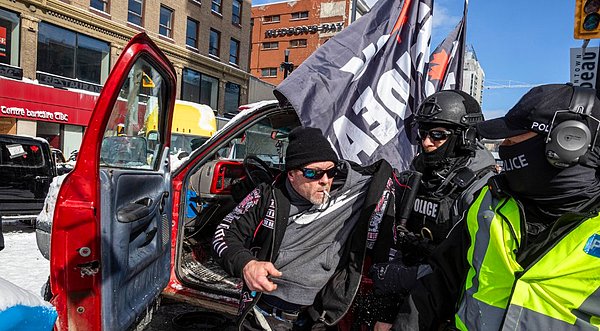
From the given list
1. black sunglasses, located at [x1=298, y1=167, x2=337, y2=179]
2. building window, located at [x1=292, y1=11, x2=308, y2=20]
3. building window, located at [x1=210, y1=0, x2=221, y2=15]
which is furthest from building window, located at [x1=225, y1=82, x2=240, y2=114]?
black sunglasses, located at [x1=298, y1=167, x2=337, y2=179]

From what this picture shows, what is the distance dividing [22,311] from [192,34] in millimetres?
26470

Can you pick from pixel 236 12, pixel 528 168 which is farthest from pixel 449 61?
pixel 236 12

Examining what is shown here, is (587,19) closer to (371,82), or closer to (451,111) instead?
(371,82)

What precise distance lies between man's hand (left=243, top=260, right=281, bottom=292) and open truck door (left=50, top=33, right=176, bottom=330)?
73 cm

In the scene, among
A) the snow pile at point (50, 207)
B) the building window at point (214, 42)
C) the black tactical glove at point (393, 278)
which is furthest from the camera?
the building window at point (214, 42)

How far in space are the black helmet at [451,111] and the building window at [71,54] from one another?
19.0 m

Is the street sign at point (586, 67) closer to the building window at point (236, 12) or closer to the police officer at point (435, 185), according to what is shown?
the police officer at point (435, 185)

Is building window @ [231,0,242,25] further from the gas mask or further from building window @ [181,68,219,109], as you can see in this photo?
the gas mask

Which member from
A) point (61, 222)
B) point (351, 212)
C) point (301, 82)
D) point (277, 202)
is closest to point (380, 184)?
point (351, 212)

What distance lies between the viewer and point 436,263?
1.71 m

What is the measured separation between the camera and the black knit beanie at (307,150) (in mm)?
2121

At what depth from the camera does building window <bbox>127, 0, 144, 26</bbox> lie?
20906 millimetres

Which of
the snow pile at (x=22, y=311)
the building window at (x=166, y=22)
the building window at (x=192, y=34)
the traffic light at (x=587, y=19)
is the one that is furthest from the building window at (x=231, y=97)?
the snow pile at (x=22, y=311)

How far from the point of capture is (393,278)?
1.90 m
